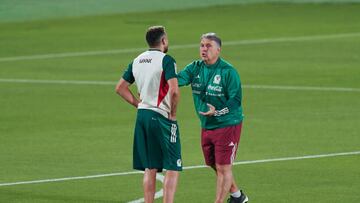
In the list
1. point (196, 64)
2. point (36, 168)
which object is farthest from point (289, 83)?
point (196, 64)

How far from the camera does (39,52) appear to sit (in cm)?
3703

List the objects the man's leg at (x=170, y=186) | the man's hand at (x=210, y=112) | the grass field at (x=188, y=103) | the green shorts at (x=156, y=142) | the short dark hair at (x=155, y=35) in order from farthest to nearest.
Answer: the grass field at (x=188, y=103) < the man's hand at (x=210, y=112) < the man's leg at (x=170, y=186) < the green shorts at (x=156, y=142) < the short dark hair at (x=155, y=35)

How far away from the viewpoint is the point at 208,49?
1553 cm

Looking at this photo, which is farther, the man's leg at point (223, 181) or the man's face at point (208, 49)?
the man's leg at point (223, 181)

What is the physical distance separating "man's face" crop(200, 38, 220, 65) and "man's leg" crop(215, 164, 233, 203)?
3.94 ft

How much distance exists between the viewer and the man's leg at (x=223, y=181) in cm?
1567

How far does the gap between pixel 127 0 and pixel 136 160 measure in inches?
1373

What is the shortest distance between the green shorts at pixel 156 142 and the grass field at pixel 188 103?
5.35 ft

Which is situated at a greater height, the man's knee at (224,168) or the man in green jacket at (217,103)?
the man in green jacket at (217,103)

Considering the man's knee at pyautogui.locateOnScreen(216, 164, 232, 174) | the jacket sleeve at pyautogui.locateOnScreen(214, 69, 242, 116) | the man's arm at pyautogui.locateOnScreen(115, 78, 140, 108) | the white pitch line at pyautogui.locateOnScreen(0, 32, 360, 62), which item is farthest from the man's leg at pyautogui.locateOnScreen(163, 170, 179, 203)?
the white pitch line at pyautogui.locateOnScreen(0, 32, 360, 62)

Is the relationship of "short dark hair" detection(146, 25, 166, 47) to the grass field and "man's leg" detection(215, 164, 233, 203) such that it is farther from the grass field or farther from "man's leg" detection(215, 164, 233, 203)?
the grass field

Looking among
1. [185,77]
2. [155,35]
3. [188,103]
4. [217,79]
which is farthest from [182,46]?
[155,35]

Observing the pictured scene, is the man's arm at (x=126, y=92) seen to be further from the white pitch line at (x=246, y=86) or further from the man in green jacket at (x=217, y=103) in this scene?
the white pitch line at (x=246, y=86)

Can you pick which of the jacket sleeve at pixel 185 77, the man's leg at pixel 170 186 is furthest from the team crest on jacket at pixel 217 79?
the man's leg at pixel 170 186
